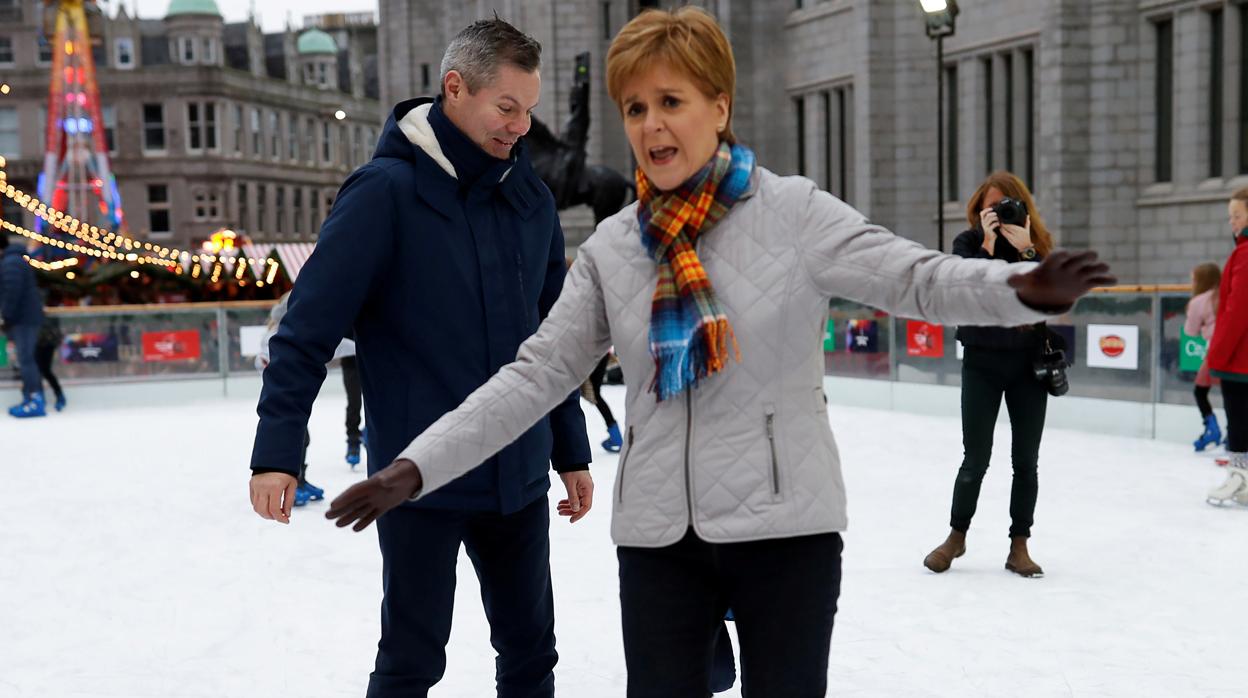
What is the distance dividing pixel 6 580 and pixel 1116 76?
53.8 feet

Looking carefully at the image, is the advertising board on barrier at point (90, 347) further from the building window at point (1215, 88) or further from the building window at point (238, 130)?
the building window at point (238, 130)

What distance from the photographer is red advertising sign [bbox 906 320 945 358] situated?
12.2 meters

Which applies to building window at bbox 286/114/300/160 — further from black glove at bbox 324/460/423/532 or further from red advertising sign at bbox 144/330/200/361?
black glove at bbox 324/460/423/532

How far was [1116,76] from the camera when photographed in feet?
60.0

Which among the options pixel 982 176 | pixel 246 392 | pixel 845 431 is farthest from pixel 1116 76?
pixel 246 392

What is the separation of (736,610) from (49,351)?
544 inches

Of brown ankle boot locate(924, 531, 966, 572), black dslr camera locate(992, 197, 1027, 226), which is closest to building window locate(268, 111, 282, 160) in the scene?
brown ankle boot locate(924, 531, 966, 572)

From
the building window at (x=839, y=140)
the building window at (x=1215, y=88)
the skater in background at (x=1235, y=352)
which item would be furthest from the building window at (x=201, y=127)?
the skater in background at (x=1235, y=352)

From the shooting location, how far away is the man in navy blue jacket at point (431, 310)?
8.82ft

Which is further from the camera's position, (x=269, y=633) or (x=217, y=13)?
(x=217, y=13)

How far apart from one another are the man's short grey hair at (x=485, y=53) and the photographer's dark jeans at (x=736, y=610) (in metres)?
1.09

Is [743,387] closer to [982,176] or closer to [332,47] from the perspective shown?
[982,176]

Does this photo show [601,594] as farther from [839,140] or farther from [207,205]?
[207,205]

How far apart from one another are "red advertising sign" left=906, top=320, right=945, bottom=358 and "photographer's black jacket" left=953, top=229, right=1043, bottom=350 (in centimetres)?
654
